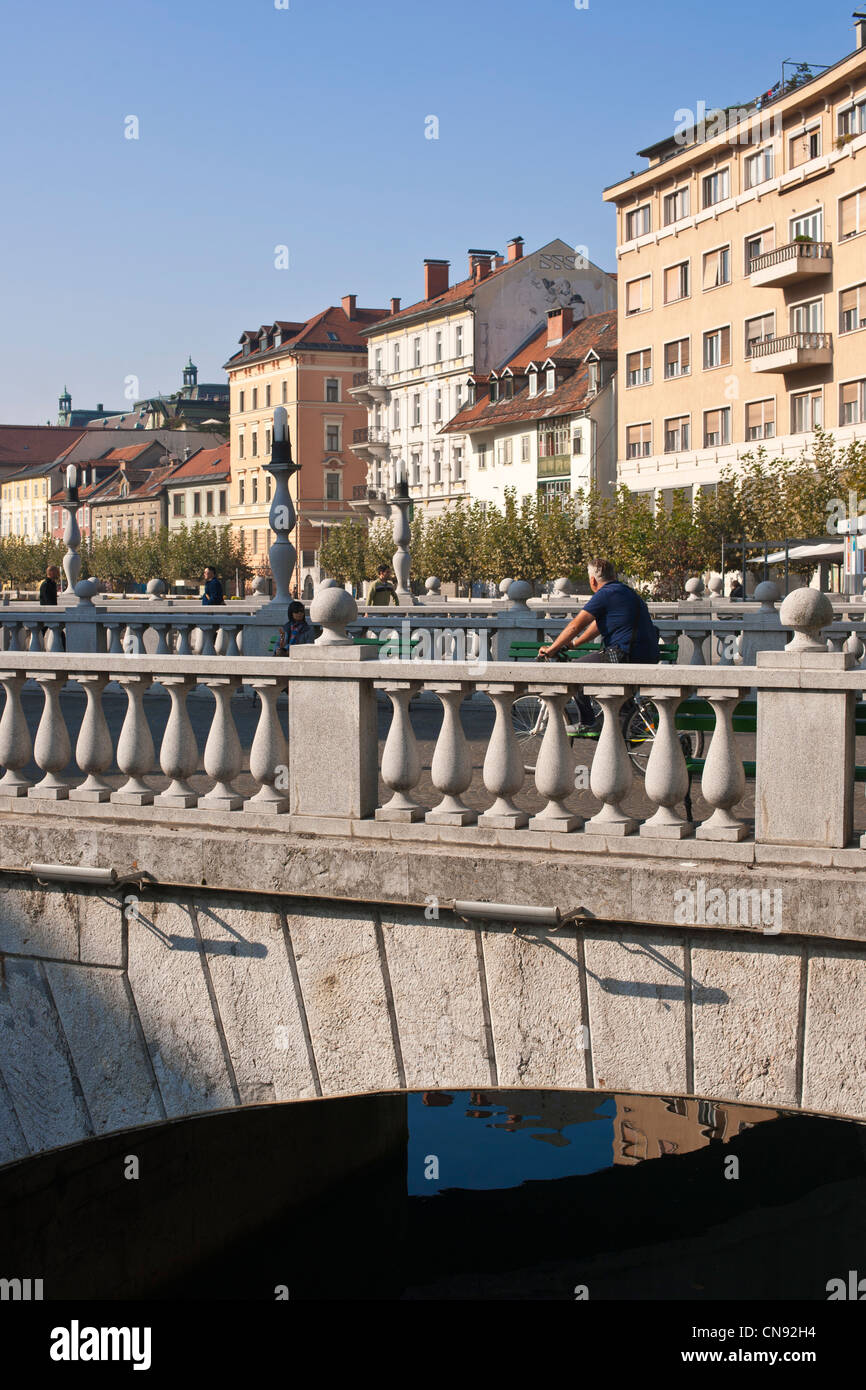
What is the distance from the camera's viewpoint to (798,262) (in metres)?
46.2

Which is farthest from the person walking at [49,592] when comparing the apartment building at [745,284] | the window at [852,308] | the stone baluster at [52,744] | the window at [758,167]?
the window at [758,167]

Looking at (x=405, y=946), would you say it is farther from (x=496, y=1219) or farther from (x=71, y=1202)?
(x=496, y=1219)

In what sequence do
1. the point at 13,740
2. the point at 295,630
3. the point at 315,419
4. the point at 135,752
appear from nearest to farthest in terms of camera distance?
the point at 135,752
the point at 13,740
the point at 295,630
the point at 315,419

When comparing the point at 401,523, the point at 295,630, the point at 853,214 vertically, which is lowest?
the point at 295,630

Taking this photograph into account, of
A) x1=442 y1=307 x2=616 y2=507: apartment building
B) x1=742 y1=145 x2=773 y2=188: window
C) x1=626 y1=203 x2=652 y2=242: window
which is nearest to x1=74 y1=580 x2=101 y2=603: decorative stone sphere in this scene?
x1=742 y1=145 x2=773 y2=188: window

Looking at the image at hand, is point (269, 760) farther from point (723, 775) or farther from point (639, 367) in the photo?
point (639, 367)

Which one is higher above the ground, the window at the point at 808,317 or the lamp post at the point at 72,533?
the window at the point at 808,317

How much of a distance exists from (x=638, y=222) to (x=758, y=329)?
398 inches

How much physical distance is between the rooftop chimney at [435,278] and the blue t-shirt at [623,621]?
7399cm

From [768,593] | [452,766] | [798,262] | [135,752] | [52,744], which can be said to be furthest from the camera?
[798,262]

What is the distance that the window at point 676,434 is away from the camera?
179 feet

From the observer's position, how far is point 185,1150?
1133cm

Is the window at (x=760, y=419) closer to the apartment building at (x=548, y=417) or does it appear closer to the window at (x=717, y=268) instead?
the window at (x=717, y=268)

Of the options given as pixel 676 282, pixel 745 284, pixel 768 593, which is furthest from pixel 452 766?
pixel 676 282
